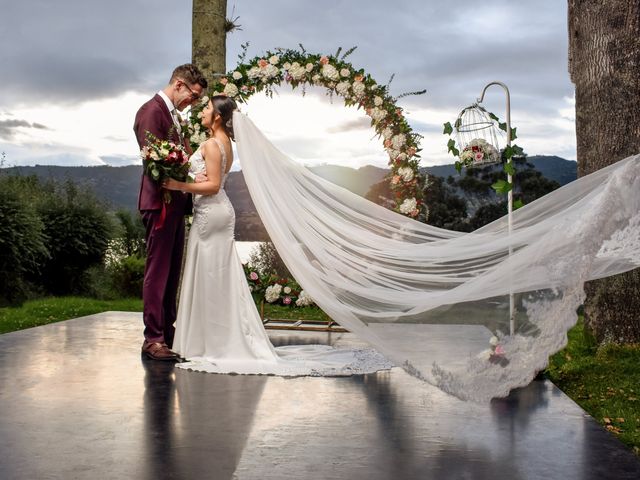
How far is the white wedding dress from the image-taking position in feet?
17.7

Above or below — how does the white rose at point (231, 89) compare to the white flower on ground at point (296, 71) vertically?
below

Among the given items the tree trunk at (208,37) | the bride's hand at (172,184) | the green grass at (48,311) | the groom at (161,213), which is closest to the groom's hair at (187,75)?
the groom at (161,213)

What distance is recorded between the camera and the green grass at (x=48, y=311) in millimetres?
8852

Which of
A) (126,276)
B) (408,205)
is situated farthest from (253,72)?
(126,276)

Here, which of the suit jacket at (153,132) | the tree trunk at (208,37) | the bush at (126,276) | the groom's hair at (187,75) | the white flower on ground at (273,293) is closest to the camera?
the suit jacket at (153,132)

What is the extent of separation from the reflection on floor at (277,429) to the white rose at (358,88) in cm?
294

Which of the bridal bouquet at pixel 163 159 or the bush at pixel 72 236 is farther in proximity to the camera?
the bush at pixel 72 236

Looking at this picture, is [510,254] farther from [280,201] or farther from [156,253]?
[156,253]

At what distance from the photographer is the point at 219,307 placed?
5461 mm

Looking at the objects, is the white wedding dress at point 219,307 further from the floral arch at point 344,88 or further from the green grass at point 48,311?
the green grass at point 48,311

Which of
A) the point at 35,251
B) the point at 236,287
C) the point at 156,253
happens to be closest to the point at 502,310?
the point at 236,287

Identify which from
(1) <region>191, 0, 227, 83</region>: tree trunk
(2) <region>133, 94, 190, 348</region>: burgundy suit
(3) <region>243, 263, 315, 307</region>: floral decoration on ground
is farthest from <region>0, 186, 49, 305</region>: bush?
(2) <region>133, 94, 190, 348</region>: burgundy suit

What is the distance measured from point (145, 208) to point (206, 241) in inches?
20.6

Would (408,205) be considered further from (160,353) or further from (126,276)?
(126,276)
